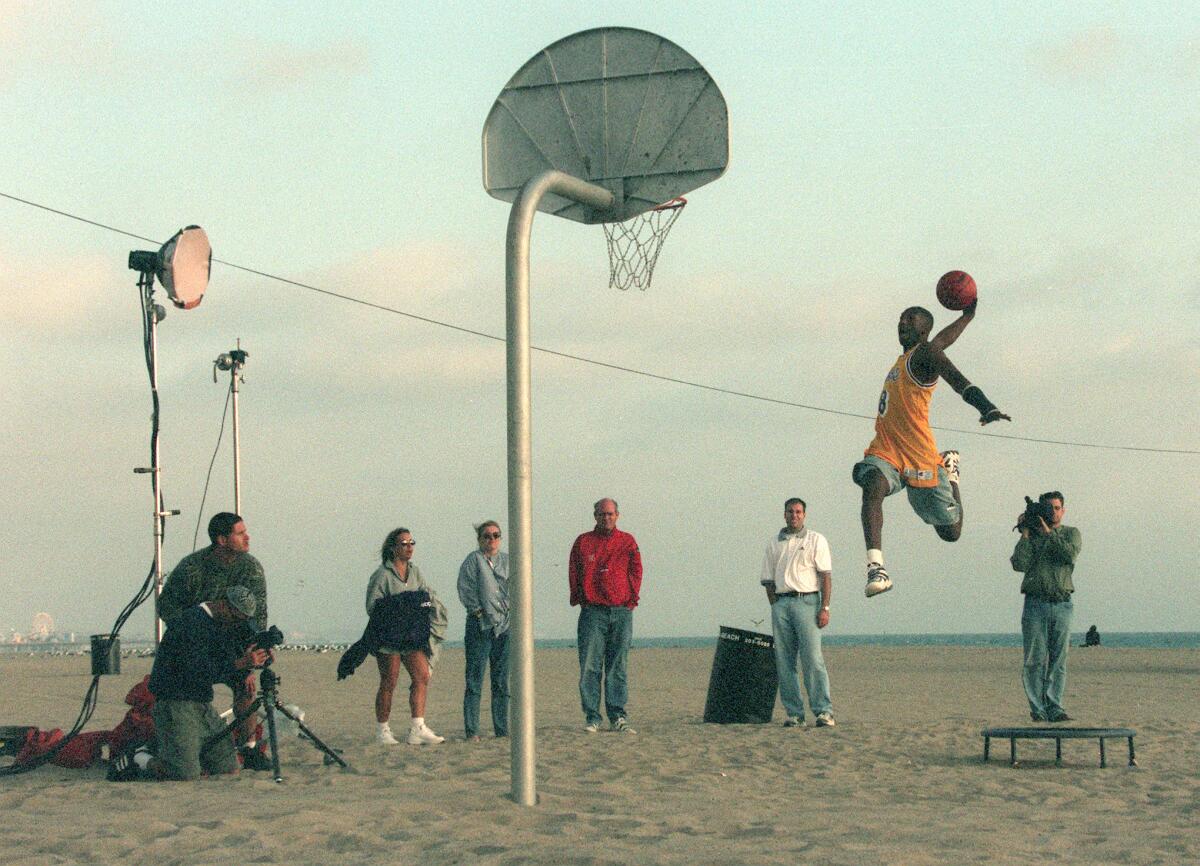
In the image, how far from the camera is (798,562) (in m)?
12.2

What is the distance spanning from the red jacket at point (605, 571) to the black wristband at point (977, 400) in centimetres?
480

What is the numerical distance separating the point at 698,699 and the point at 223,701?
5546 mm

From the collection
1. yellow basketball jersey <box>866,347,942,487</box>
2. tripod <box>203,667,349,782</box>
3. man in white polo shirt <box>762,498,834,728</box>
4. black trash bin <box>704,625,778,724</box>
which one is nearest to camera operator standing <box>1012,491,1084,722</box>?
man in white polo shirt <box>762,498,834,728</box>

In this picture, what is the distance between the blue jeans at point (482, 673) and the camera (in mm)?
11328

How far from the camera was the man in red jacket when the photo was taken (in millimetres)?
11984

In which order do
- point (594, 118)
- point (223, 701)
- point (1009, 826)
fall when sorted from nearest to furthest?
point (1009, 826), point (594, 118), point (223, 701)

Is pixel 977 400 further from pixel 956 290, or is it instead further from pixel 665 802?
pixel 665 802

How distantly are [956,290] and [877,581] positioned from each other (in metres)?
1.69

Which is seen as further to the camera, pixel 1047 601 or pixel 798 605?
pixel 1047 601

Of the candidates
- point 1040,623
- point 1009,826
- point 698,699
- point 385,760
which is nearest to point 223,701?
point 698,699

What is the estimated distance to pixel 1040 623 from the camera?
12.6m

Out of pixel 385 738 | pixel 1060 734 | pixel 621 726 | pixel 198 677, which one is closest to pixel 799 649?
pixel 621 726

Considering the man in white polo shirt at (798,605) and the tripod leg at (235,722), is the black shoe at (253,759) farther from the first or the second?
the man in white polo shirt at (798,605)

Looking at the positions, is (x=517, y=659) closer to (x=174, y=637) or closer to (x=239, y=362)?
(x=174, y=637)
